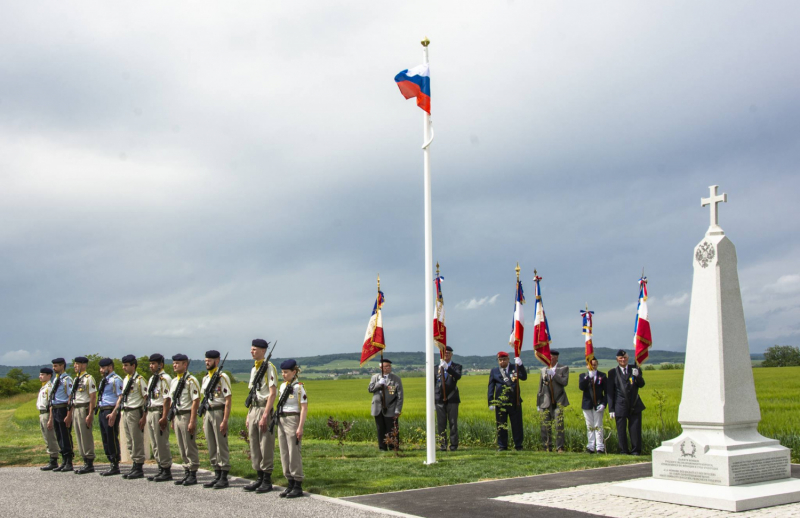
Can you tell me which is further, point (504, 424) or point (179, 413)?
point (504, 424)

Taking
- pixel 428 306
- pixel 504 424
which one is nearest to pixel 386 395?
pixel 504 424

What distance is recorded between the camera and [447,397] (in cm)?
1454

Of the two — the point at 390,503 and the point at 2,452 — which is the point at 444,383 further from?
the point at 2,452

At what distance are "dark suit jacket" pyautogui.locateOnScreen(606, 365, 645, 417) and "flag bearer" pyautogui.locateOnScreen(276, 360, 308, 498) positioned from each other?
6.70 meters

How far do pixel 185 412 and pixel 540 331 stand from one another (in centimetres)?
780

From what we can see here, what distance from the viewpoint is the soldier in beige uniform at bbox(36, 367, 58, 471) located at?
518 inches

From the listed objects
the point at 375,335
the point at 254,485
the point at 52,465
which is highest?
the point at 375,335

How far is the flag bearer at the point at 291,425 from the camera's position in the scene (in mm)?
9242

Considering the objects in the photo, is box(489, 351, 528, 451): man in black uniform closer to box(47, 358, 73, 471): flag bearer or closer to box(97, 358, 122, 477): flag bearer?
box(97, 358, 122, 477): flag bearer

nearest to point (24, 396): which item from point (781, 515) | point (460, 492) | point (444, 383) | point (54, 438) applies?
point (54, 438)

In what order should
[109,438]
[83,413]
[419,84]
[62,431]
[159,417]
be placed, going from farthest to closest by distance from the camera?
[62,431], [83,413], [419,84], [109,438], [159,417]

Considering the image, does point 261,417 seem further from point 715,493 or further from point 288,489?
point 715,493

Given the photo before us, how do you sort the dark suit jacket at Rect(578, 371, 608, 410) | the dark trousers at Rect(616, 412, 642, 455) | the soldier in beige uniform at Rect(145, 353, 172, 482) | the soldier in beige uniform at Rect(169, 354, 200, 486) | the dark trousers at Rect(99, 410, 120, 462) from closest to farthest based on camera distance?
the soldier in beige uniform at Rect(169, 354, 200, 486) → the soldier in beige uniform at Rect(145, 353, 172, 482) → the dark trousers at Rect(99, 410, 120, 462) → the dark trousers at Rect(616, 412, 642, 455) → the dark suit jacket at Rect(578, 371, 608, 410)

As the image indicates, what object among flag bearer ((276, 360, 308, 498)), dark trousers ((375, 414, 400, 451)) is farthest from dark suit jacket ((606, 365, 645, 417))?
flag bearer ((276, 360, 308, 498))
